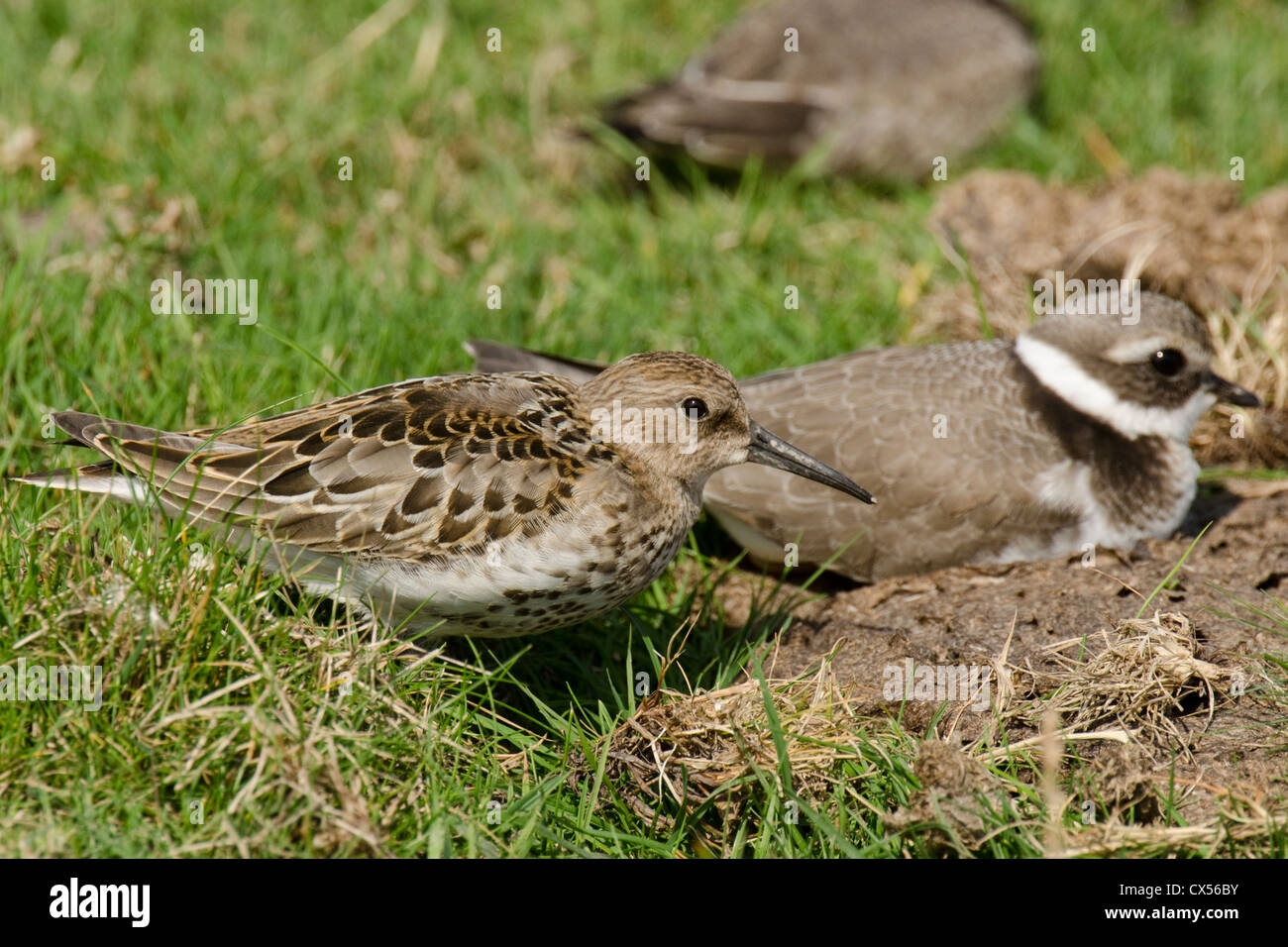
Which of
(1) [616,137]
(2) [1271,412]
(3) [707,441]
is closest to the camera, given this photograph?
(3) [707,441]

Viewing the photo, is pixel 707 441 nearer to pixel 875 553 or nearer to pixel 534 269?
pixel 875 553

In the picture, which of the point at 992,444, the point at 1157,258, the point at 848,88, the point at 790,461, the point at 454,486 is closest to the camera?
the point at 454,486

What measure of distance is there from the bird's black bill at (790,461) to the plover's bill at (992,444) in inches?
22.2

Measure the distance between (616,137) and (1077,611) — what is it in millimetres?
4625

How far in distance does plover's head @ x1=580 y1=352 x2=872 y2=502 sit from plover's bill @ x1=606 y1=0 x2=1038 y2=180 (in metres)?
4.12

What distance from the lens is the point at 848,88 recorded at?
8703 mm

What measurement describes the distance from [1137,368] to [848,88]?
3.85 meters

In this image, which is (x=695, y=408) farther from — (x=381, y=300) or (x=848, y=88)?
(x=848, y=88)

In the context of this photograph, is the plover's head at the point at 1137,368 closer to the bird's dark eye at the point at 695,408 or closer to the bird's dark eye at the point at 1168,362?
the bird's dark eye at the point at 1168,362

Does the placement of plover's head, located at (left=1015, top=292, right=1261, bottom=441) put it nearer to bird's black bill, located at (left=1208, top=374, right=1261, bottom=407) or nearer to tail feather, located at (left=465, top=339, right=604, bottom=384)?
bird's black bill, located at (left=1208, top=374, right=1261, bottom=407)

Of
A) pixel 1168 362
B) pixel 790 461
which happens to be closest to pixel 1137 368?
pixel 1168 362

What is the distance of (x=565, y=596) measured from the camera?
420 centimetres

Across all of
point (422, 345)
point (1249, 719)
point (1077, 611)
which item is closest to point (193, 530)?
point (422, 345)

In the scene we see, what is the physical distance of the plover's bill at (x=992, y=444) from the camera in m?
5.33
